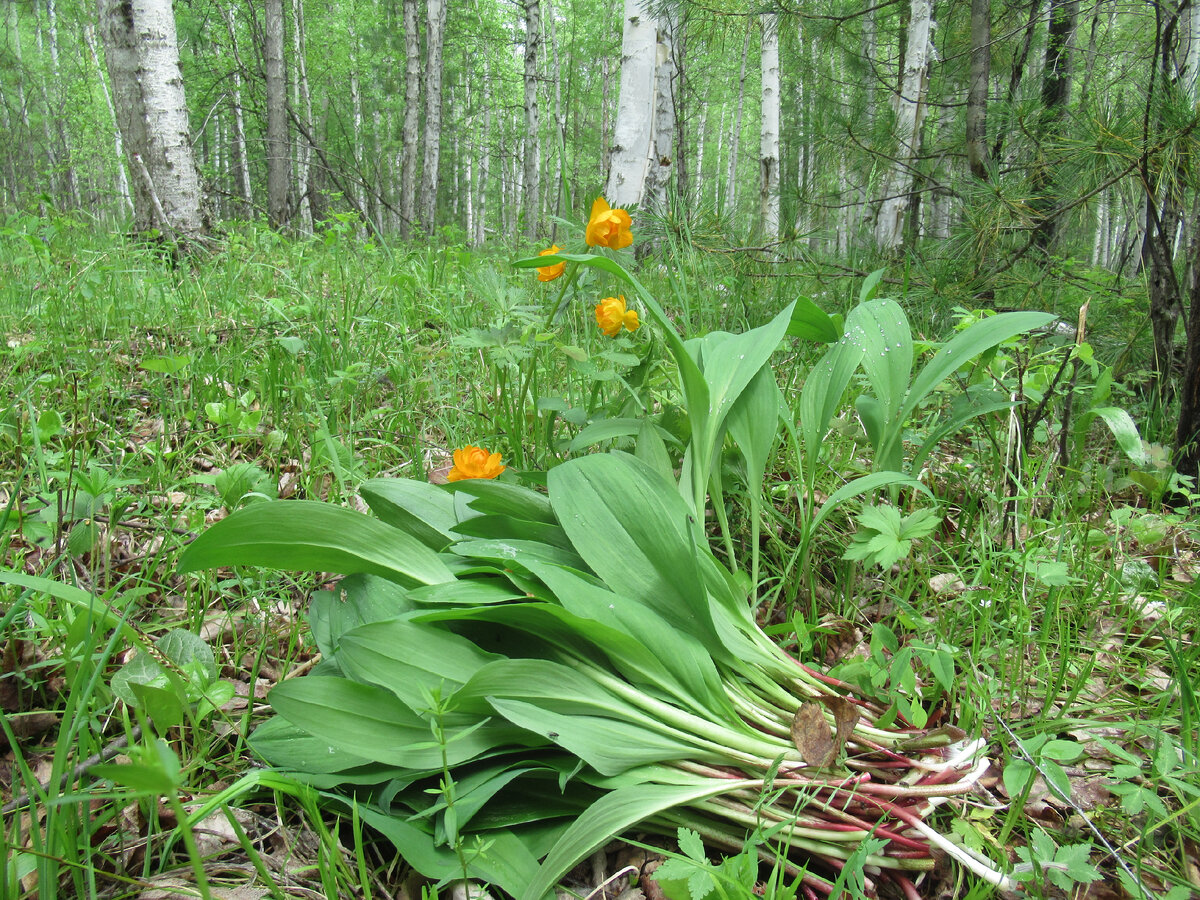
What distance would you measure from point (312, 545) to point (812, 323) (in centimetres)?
103

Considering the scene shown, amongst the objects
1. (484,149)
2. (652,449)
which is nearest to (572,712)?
(652,449)

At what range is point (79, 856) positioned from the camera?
2.57 ft

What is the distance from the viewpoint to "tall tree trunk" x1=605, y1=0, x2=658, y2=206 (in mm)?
4586

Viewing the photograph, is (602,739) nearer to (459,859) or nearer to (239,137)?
(459,859)

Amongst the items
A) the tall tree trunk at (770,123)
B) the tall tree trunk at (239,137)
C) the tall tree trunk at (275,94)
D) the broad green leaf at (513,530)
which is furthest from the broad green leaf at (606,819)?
the tall tree trunk at (239,137)

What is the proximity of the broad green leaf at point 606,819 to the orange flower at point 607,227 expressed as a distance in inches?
34.7

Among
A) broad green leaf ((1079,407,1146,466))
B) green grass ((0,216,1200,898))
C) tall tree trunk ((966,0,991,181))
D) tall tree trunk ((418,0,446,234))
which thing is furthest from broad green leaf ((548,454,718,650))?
tall tree trunk ((418,0,446,234))

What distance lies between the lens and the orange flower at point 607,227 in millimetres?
1217

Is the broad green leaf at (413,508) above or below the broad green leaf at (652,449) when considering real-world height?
below

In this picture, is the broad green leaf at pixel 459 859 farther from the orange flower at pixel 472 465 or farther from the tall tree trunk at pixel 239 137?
the tall tree trunk at pixel 239 137

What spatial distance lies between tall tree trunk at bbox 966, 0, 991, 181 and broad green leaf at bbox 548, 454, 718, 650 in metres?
3.04

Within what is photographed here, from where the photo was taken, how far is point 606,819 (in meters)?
0.76

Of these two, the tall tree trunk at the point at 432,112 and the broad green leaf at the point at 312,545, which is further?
the tall tree trunk at the point at 432,112

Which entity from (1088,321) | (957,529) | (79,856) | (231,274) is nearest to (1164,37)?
(1088,321)
